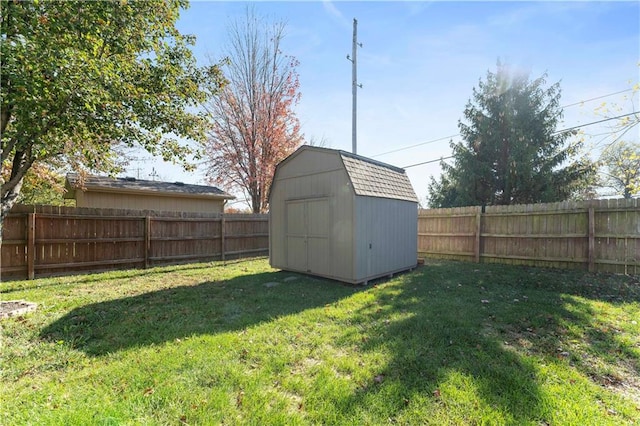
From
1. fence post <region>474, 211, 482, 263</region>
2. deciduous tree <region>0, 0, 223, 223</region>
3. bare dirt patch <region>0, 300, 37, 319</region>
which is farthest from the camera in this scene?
fence post <region>474, 211, 482, 263</region>

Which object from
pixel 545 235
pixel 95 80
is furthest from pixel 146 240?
pixel 545 235

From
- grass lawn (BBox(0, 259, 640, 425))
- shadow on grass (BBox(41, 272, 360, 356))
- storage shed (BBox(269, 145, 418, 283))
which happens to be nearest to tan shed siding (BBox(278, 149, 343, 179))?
storage shed (BBox(269, 145, 418, 283))

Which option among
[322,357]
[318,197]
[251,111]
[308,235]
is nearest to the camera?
[322,357]

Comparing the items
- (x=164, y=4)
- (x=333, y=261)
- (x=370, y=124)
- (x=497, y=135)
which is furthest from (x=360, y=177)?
(x=497, y=135)

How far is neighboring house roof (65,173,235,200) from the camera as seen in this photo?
36.3ft

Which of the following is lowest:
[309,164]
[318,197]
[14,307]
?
[14,307]

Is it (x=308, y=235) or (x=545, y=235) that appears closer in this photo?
(x=308, y=235)

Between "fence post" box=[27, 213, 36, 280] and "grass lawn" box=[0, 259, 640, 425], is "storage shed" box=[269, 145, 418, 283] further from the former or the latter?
"fence post" box=[27, 213, 36, 280]

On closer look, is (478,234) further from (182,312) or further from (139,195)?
(139,195)

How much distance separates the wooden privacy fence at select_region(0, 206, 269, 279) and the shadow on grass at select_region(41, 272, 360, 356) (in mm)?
3253

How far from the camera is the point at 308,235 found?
7195mm

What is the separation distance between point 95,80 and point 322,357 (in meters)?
4.66

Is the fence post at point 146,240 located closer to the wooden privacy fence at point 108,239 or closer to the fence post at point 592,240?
the wooden privacy fence at point 108,239

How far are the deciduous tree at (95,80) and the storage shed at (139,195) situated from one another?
6.84 metres
